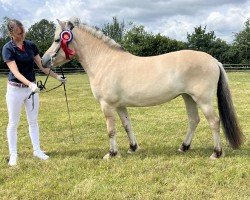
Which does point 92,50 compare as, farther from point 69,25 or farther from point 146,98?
point 146,98

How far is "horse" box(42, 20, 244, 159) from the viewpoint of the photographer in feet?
19.9

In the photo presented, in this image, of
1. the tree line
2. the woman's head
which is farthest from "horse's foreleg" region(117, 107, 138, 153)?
the tree line

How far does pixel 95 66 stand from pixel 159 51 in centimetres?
5010

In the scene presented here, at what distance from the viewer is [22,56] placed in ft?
20.1

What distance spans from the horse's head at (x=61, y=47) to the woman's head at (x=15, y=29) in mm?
577

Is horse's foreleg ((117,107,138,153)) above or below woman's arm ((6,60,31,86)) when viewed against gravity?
below

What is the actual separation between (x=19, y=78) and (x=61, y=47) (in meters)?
0.93

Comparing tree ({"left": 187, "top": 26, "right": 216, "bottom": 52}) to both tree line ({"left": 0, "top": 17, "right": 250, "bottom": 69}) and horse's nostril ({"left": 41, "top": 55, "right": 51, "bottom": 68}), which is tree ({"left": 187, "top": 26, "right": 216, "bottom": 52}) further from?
horse's nostril ({"left": 41, "top": 55, "right": 51, "bottom": 68})

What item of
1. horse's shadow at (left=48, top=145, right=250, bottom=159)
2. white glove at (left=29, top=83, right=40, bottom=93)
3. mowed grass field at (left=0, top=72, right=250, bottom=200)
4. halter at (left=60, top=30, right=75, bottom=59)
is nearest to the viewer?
mowed grass field at (left=0, top=72, right=250, bottom=200)

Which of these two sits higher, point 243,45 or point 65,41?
point 65,41

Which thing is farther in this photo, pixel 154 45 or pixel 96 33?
pixel 154 45

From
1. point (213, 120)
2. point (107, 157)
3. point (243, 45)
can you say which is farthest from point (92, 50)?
point (243, 45)

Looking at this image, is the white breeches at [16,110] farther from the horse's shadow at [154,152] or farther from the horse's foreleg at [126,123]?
the horse's foreleg at [126,123]

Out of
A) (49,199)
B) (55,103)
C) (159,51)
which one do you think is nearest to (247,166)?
(49,199)
